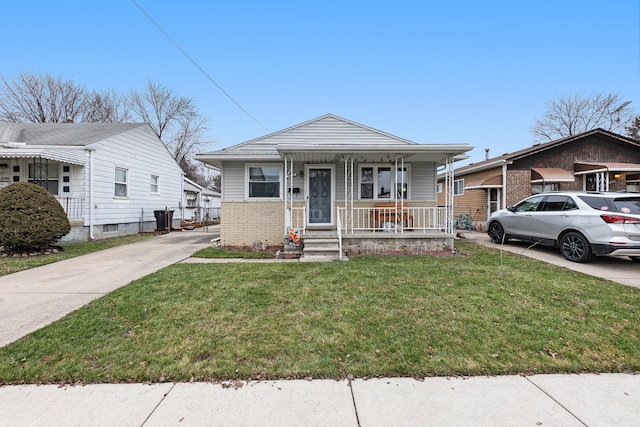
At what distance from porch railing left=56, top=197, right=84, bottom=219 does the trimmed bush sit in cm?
266

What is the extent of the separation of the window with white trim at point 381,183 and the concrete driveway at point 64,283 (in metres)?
5.78

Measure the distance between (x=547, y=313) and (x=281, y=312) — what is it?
138 inches

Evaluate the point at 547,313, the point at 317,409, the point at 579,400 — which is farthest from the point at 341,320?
the point at 547,313

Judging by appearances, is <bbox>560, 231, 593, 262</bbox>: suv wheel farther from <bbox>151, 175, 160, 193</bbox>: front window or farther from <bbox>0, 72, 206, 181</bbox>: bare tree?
<bbox>0, 72, 206, 181</bbox>: bare tree

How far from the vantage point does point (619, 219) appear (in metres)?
6.14

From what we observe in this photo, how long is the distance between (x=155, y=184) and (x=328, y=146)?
11954 millimetres

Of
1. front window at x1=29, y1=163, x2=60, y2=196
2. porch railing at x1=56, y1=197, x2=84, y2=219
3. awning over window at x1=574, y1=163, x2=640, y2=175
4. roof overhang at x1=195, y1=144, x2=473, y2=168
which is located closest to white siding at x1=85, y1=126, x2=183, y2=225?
Result: porch railing at x1=56, y1=197, x2=84, y2=219

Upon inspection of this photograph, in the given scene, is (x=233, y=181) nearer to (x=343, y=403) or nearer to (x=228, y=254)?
(x=228, y=254)

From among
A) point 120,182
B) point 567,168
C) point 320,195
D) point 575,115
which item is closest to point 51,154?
point 120,182

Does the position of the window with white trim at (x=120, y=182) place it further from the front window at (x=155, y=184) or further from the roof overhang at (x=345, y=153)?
the roof overhang at (x=345, y=153)

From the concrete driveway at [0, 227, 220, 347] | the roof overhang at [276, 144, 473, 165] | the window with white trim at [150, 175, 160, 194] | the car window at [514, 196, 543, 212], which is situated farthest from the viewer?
the window with white trim at [150, 175, 160, 194]

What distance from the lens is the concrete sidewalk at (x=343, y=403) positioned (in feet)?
6.54

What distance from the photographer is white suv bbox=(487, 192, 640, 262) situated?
20.1 feet

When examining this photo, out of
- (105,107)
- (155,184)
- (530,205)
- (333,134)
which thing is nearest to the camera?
(530,205)
